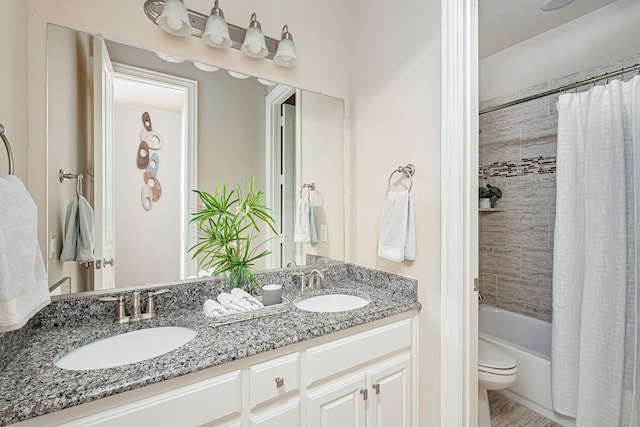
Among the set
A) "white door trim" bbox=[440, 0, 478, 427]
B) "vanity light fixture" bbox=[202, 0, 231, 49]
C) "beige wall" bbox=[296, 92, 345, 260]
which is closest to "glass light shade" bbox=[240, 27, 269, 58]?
"vanity light fixture" bbox=[202, 0, 231, 49]

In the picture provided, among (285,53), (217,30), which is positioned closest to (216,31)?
(217,30)

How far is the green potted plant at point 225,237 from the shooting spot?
134cm

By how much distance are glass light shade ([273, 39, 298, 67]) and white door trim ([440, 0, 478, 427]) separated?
73cm

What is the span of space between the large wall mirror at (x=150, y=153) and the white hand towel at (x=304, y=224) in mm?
31

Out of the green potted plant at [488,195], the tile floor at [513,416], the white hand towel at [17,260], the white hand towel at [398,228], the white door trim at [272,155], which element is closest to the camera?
the white hand towel at [17,260]

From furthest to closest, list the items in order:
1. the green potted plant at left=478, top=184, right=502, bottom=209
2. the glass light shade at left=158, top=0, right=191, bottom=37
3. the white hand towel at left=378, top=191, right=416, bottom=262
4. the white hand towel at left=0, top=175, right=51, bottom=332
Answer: the green potted plant at left=478, top=184, right=502, bottom=209, the white hand towel at left=378, top=191, right=416, bottom=262, the glass light shade at left=158, top=0, right=191, bottom=37, the white hand towel at left=0, top=175, right=51, bottom=332

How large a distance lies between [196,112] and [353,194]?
977 millimetres

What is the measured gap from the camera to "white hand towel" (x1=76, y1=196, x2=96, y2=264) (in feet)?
3.70

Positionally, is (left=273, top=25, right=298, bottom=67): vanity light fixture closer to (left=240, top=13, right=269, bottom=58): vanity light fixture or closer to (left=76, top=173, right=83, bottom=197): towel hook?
(left=240, top=13, right=269, bottom=58): vanity light fixture

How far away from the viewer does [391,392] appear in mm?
1313

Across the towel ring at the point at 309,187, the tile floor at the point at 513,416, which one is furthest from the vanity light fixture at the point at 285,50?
the tile floor at the point at 513,416

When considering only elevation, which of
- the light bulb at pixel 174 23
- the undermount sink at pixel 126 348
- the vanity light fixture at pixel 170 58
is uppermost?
the light bulb at pixel 174 23

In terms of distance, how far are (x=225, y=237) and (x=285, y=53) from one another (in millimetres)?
981

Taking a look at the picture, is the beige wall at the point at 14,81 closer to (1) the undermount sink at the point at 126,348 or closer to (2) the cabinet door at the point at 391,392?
(1) the undermount sink at the point at 126,348
